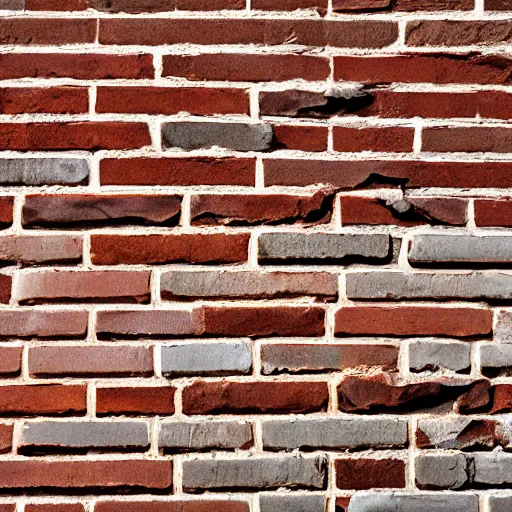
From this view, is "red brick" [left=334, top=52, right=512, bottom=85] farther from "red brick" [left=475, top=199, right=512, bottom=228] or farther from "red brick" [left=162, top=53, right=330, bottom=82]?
"red brick" [left=475, top=199, right=512, bottom=228]

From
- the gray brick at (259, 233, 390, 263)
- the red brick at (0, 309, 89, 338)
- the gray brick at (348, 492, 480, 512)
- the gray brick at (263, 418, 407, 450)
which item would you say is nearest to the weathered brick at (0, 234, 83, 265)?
the red brick at (0, 309, 89, 338)

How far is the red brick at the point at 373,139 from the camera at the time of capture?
4.88ft

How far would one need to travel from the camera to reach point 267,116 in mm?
1485

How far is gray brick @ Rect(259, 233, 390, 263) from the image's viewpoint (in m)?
1.47

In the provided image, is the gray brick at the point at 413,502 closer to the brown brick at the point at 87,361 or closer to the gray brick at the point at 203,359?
the gray brick at the point at 203,359

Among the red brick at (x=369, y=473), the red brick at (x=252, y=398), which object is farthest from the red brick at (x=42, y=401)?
the red brick at (x=369, y=473)

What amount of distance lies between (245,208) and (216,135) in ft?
0.57

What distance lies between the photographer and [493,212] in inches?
58.4

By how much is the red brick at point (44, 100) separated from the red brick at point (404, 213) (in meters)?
0.62

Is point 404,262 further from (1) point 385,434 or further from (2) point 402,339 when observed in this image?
(1) point 385,434

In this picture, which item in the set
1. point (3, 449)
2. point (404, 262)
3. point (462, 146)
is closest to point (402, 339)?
point (404, 262)

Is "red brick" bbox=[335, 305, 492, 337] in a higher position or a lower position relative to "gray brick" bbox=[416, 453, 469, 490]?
higher

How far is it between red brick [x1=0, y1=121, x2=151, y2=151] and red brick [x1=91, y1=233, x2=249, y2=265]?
0.68ft

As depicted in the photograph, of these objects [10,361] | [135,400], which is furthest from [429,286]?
[10,361]
